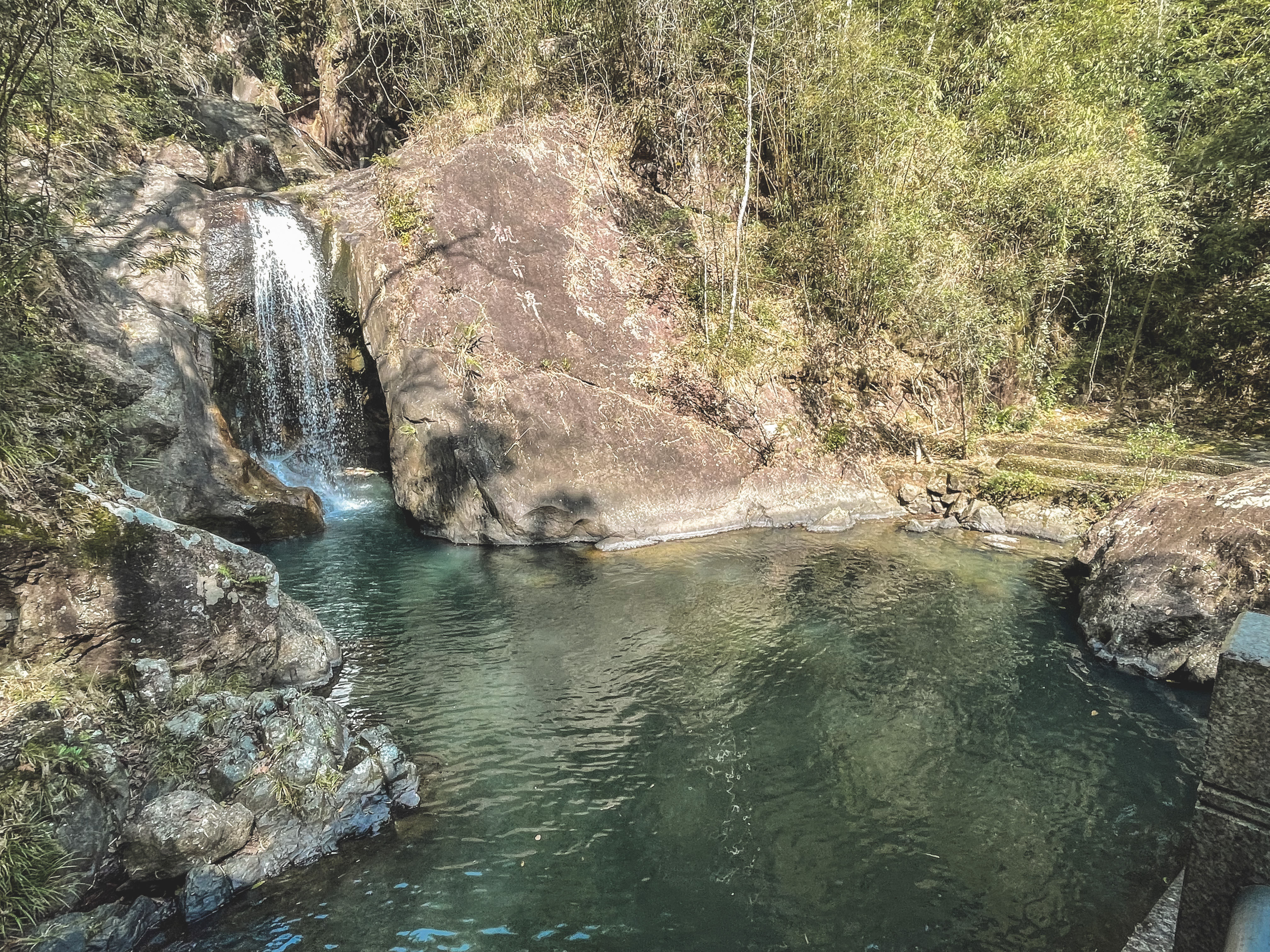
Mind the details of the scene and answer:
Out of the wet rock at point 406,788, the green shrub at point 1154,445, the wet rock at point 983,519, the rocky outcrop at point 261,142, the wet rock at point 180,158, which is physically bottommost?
the wet rock at point 406,788

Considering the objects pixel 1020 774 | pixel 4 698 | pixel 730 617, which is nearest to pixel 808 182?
pixel 730 617

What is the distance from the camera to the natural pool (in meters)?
3.62

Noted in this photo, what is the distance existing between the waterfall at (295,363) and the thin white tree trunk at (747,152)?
23.9 ft

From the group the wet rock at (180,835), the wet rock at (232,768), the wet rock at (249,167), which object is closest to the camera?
the wet rock at (180,835)

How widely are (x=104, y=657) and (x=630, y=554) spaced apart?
615 centimetres

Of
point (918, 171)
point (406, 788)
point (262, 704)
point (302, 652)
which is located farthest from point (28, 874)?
point (918, 171)

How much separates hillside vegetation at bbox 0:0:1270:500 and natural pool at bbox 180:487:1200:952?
554cm

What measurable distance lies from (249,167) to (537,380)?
790 cm

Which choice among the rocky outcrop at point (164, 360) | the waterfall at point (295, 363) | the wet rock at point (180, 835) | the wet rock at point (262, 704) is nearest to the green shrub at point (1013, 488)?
the wet rock at point (262, 704)

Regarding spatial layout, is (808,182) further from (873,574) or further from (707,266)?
(873,574)

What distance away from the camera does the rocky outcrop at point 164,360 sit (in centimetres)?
799

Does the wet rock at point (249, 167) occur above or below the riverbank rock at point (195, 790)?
above

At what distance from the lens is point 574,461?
996 centimetres

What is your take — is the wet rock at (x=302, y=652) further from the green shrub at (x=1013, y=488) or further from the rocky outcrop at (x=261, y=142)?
the rocky outcrop at (x=261, y=142)
